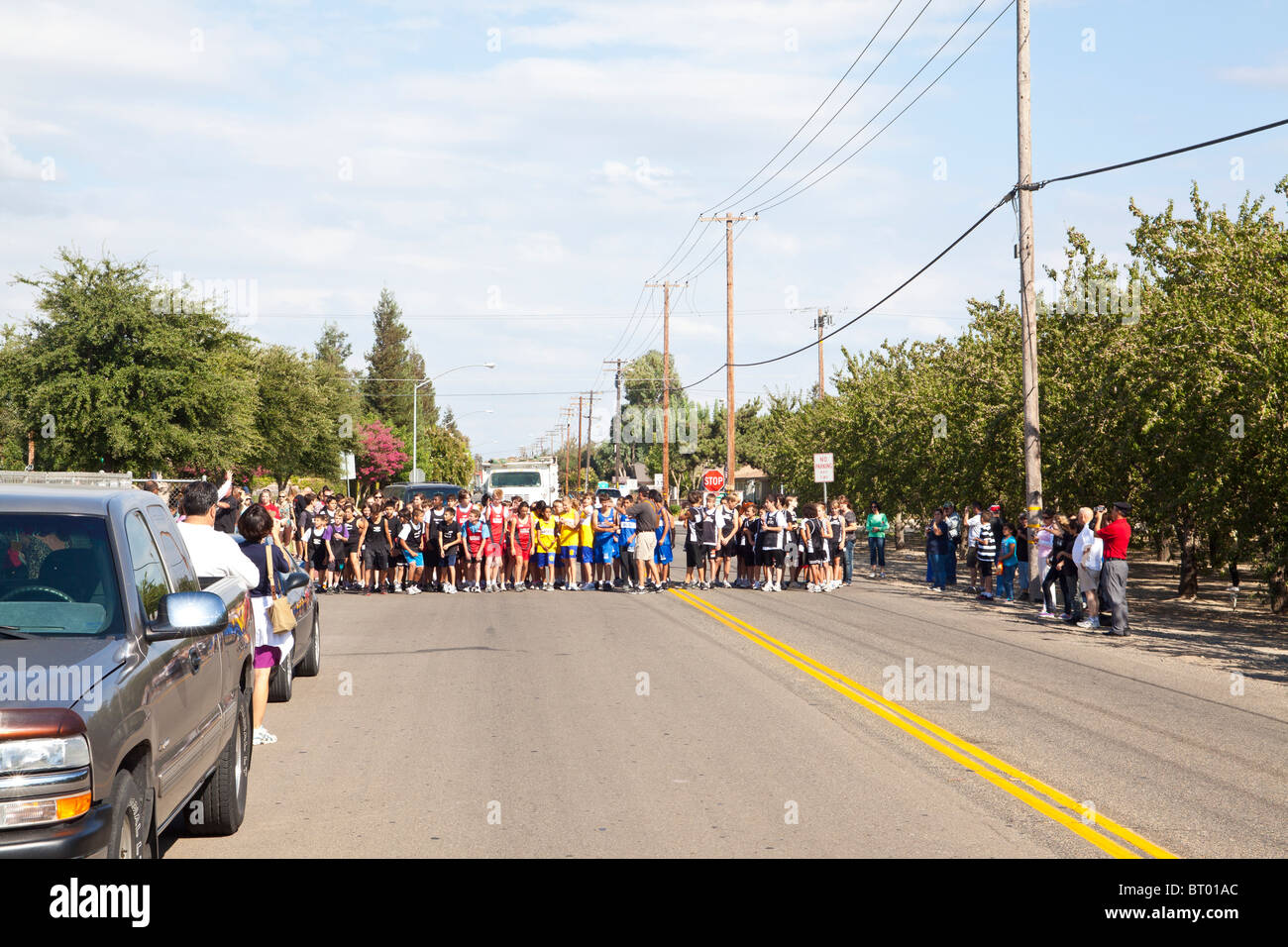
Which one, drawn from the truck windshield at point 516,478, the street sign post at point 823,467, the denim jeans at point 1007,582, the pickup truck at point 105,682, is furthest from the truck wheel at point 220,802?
the truck windshield at point 516,478

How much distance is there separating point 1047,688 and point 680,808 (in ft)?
20.2

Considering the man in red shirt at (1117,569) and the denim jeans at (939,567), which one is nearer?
the man in red shirt at (1117,569)

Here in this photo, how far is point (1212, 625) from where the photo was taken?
19.5 metres

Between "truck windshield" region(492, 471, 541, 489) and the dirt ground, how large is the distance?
19.6m

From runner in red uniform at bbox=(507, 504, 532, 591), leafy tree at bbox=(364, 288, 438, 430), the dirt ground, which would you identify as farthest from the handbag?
leafy tree at bbox=(364, 288, 438, 430)

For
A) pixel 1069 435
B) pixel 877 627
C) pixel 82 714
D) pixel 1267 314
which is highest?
pixel 1267 314

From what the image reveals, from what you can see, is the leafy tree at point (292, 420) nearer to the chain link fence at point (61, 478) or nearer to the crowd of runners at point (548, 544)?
the crowd of runners at point (548, 544)

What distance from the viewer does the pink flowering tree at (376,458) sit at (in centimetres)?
6844

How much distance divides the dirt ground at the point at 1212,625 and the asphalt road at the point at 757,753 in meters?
0.79

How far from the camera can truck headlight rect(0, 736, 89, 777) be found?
4.07m

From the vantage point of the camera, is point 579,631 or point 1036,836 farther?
point 579,631
